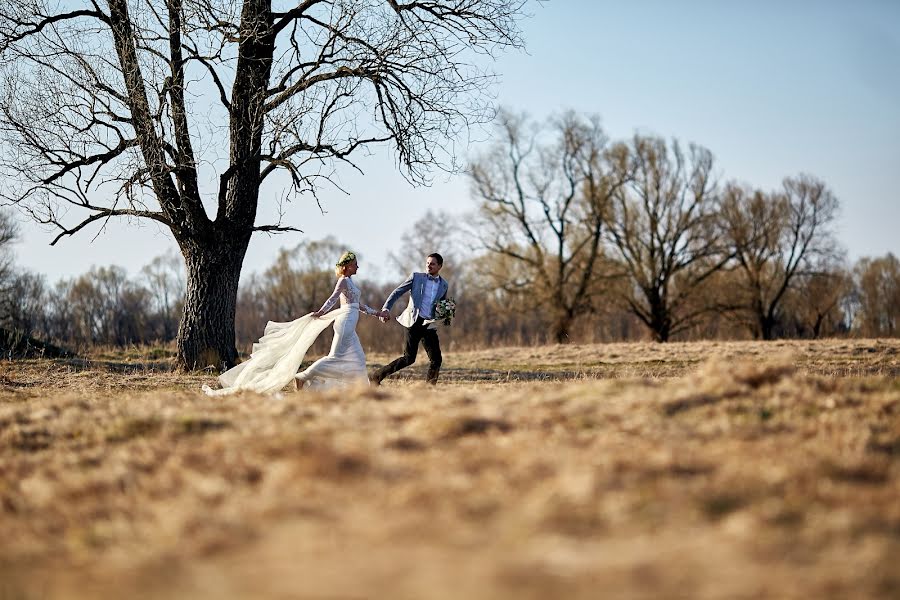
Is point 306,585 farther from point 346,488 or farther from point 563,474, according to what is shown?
point 563,474

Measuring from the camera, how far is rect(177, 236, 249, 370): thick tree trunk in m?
16.7

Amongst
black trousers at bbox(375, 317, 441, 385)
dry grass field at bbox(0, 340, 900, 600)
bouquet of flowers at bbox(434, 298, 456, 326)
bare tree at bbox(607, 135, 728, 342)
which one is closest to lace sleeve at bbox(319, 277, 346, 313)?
black trousers at bbox(375, 317, 441, 385)

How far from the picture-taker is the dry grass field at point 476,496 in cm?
324

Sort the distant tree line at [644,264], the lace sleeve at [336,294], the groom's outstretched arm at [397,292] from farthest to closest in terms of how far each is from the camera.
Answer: the distant tree line at [644,264] → the groom's outstretched arm at [397,292] → the lace sleeve at [336,294]

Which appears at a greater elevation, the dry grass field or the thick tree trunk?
the thick tree trunk

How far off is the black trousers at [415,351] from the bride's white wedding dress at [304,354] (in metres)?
0.60

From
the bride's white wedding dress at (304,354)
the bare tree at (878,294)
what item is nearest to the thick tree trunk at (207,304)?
the bride's white wedding dress at (304,354)

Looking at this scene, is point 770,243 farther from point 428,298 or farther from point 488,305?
Result: point 428,298

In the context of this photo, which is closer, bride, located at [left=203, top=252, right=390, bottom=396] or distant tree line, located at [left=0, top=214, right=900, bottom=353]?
bride, located at [left=203, top=252, right=390, bottom=396]

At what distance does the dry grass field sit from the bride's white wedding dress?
3768 mm

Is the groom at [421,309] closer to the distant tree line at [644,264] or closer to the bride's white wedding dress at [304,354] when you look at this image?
the bride's white wedding dress at [304,354]

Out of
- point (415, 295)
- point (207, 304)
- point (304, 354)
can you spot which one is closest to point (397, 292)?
point (415, 295)

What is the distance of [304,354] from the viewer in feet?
36.0

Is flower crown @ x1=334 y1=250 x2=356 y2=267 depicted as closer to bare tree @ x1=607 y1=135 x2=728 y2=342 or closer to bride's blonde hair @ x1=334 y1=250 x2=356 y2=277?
bride's blonde hair @ x1=334 y1=250 x2=356 y2=277
